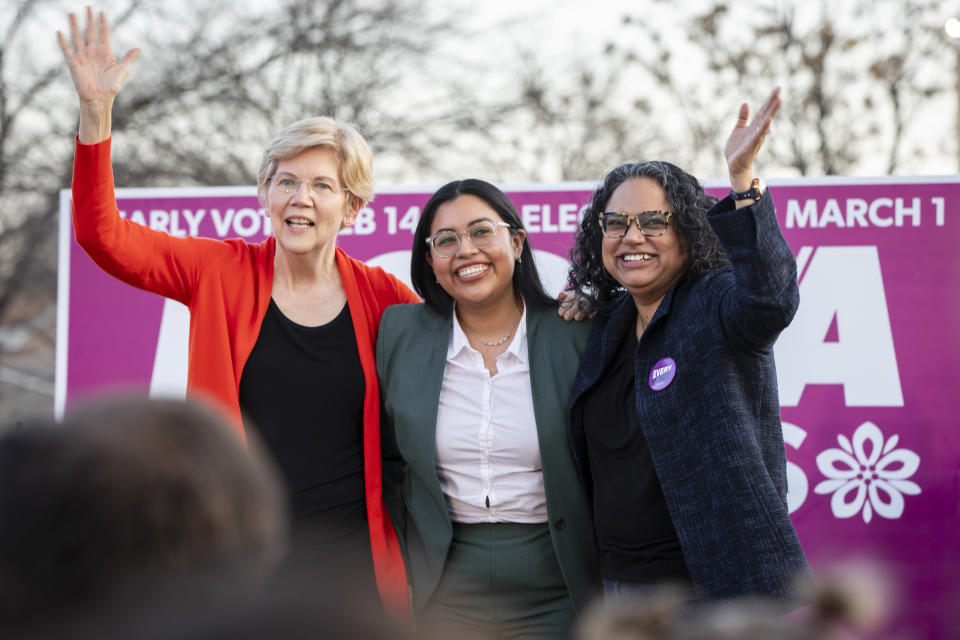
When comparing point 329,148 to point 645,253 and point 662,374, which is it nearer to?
point 645,253

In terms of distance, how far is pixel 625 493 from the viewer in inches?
97.9

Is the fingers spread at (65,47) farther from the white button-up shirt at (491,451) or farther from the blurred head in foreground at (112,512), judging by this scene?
the blurred head in foreground at (112,512)

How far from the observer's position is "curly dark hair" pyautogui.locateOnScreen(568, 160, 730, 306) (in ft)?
8.61

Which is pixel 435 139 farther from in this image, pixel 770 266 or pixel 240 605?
pixel 240 605

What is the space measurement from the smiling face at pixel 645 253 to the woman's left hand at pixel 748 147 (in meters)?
0.40

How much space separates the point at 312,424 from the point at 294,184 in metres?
0.80

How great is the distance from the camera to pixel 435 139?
11156 mm

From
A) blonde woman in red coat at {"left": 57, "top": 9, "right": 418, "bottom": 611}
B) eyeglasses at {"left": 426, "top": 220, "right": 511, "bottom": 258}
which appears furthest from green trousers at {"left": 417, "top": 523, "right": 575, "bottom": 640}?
eyeglasses at {"left": 426, "top": 220, "right": 511, "bottom": 258}

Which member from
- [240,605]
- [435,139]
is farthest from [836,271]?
[435,139]

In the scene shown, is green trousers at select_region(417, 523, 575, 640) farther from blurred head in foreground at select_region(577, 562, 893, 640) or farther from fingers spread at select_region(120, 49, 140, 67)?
blurred head in foreground at select_region(577, 562, 893, 640)

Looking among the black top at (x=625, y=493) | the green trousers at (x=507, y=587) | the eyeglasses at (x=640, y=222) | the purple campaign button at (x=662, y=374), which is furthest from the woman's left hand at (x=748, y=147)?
the green trousers at (x=507, y=587)

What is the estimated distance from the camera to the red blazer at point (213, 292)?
9.04 ft

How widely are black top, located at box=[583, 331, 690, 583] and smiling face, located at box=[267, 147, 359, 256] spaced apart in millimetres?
1076

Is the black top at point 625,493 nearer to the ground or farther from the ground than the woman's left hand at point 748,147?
nearer to the ground
